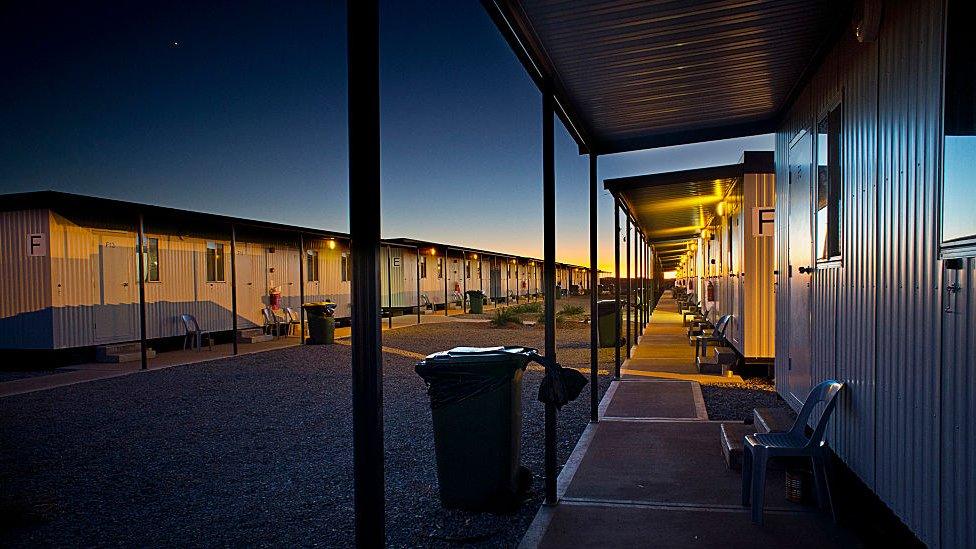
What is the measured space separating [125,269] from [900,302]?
15.5 m

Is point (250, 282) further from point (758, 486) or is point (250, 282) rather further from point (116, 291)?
point (758, 486)

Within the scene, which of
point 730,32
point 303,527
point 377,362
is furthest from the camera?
point 730,32

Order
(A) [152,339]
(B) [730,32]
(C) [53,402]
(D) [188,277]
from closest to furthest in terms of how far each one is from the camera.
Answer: (B) [730,32]
(C) [53,402]
(A) [152,339]
(D) [188,277]

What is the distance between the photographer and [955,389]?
8.79 feet

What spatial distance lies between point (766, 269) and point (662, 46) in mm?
6105

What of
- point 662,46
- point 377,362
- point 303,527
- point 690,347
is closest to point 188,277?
point 690,347

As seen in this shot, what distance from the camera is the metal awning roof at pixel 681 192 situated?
965 cm

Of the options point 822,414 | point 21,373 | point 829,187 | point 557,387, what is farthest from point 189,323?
point 822,414

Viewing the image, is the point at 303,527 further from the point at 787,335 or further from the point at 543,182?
the point at 787,335

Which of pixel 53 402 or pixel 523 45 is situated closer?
pixel 523 45

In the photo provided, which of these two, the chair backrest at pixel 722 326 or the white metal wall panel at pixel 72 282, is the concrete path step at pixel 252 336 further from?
the chair backrest at pixel 722 326

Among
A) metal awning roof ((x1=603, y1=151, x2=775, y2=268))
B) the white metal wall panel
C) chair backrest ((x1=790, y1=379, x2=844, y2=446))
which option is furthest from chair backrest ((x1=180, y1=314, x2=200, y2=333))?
chair backrest ((x1=790, y1=379, x2=844, y2=446))

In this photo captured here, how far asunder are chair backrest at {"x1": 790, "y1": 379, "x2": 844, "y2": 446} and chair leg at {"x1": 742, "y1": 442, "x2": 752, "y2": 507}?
34cm

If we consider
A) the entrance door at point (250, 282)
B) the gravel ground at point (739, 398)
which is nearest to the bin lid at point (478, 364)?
the gravel ground at point (739, 398)
